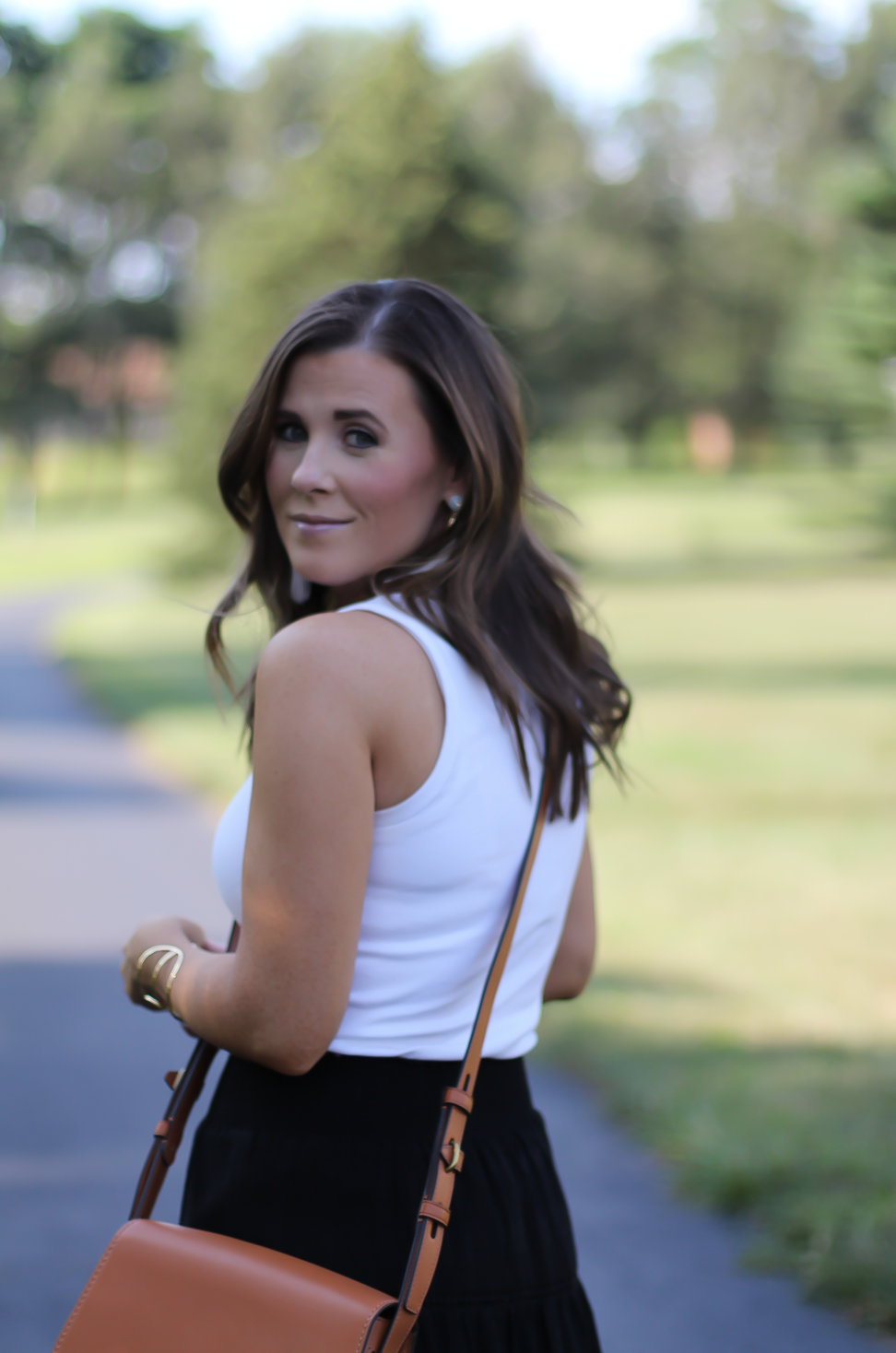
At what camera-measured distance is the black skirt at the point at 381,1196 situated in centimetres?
159

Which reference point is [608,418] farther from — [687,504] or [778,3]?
[778,3]

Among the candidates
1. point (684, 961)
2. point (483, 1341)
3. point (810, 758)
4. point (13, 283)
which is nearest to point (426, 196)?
point (810, 758)

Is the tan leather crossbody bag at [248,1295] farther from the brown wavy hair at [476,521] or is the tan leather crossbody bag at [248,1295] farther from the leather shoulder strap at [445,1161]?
the brown wavy hair at [476,521]

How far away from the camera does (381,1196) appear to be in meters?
1.59

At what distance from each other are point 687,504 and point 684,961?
46.6 m

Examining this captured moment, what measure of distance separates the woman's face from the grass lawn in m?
0.34

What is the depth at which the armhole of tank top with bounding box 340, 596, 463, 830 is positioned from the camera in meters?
1.53

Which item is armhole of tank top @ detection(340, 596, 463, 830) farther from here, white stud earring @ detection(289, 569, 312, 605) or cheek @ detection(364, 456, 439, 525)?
white stud earring @ detection(289, 569, 312, 605)

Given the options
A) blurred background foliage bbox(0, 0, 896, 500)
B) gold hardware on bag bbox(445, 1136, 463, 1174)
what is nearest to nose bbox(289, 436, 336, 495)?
gold hardware on bag bbox(445, 1136, 463, 1174)

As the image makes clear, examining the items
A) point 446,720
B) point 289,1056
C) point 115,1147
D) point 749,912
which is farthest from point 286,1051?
point 749,912

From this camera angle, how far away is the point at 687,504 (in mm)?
51625

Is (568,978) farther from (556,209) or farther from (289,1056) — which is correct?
(556,209)

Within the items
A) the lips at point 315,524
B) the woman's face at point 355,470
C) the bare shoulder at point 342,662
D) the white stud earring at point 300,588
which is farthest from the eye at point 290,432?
the bare shoulder at point 342,662

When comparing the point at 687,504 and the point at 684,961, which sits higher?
the point at 687,504
